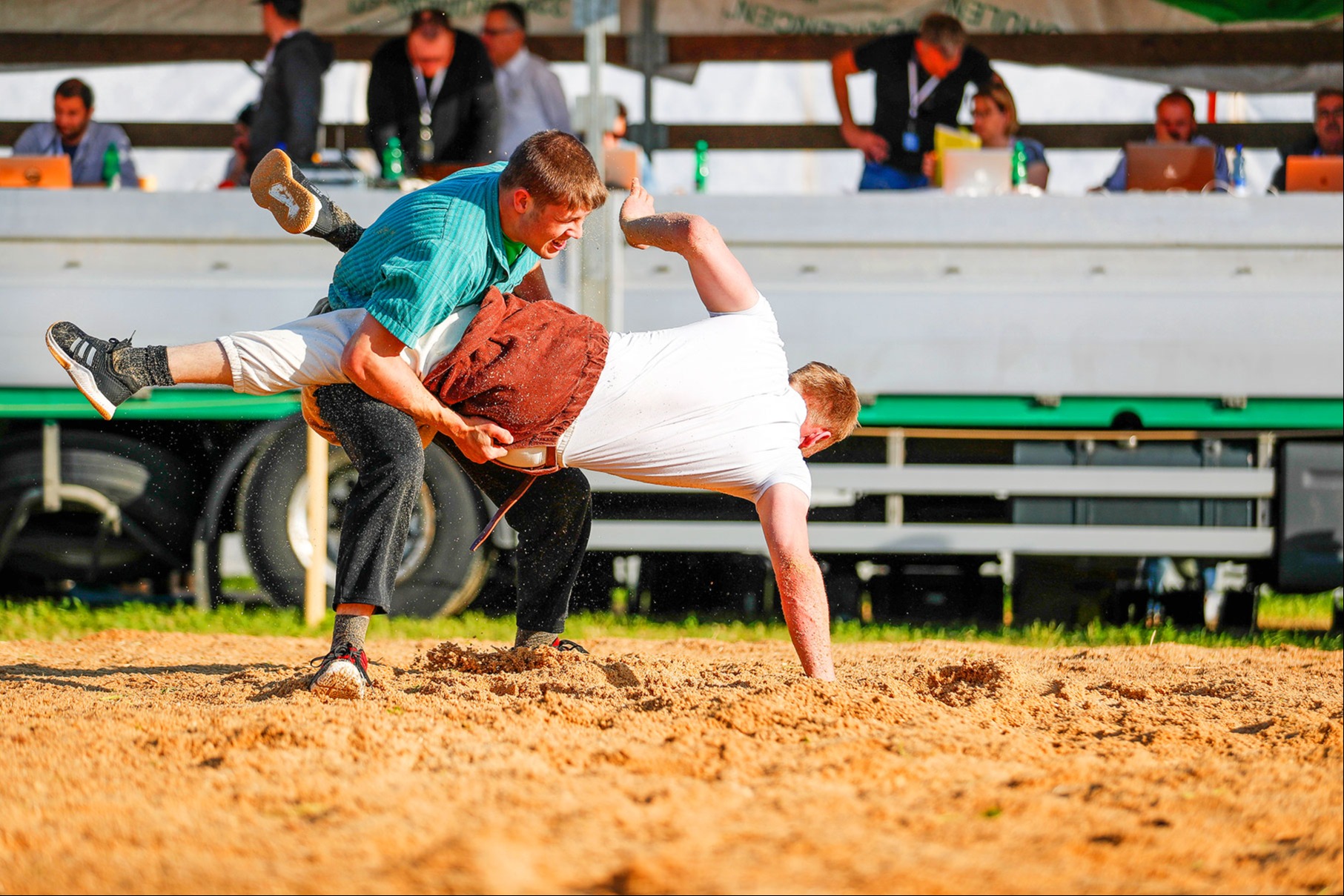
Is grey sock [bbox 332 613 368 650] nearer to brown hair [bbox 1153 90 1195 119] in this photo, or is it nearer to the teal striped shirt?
the teal striped shirt

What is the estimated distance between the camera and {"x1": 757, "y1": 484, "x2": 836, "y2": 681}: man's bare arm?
3445 millimetres

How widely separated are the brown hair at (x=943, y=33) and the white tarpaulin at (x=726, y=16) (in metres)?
1.32

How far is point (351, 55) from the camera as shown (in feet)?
28.5

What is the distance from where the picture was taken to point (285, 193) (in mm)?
3766

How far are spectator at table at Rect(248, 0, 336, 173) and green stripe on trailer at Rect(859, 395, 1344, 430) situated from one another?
10.0ft

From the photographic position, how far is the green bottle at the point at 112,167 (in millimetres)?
6359

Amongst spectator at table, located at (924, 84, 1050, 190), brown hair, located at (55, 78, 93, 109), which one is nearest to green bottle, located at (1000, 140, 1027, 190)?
spectator at table, located at (924, 84, 1050, 190)

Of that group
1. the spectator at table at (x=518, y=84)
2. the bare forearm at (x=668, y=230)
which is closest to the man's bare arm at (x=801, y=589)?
the bare forearm at (x=668, y=230)

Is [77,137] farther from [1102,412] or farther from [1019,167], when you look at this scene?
[1102,412]

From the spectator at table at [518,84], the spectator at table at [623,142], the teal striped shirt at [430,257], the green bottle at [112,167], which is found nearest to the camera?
the teal striped shirt at [430,257]

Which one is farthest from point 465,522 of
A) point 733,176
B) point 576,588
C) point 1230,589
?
point 733,176

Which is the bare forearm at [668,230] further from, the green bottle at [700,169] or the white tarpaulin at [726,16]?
the white tarpaulin at [726,16]

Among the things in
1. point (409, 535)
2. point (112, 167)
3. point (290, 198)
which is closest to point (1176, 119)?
point (409, 535)

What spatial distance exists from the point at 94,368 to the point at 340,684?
104cm
